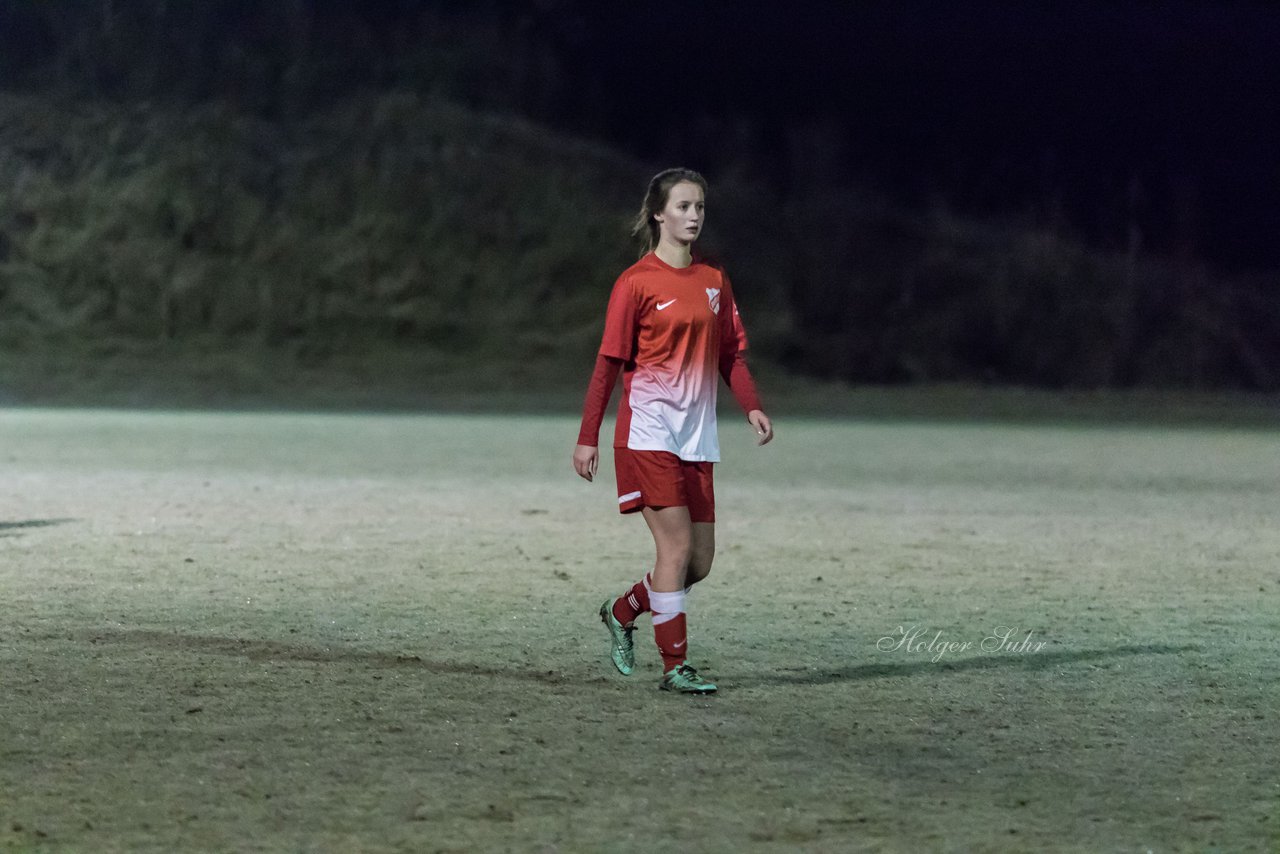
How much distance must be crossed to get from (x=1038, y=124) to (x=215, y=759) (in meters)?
69.0

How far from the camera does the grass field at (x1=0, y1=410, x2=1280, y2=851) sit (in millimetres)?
4527

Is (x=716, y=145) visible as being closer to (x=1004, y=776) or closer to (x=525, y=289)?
(x=525, y=289)

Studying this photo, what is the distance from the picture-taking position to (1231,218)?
6775 cm

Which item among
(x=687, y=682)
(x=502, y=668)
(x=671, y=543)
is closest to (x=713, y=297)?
(x=671, y=543)

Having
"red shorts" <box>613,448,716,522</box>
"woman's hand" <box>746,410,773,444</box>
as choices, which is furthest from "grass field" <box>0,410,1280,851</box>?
"woman's hand" <box>746,410,773,444</box>

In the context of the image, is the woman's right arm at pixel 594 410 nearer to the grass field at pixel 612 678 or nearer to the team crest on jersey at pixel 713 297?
the team crest on jersey at pixel 713 297

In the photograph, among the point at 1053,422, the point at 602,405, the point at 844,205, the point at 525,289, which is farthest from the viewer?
the point at 844,205

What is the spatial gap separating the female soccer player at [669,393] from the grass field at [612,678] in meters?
0.48

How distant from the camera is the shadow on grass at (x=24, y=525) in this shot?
462 inches

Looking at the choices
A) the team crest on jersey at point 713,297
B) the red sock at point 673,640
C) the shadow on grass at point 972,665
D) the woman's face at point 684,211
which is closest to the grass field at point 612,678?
the shadow on grass at point 972,665

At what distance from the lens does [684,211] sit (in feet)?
20.0

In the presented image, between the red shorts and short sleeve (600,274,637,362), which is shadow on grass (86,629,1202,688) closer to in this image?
the red shorts

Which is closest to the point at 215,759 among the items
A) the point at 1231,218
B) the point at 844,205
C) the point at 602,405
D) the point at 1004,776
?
the point at 602,405

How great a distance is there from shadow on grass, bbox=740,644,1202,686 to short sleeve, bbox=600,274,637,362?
1.35 metres
